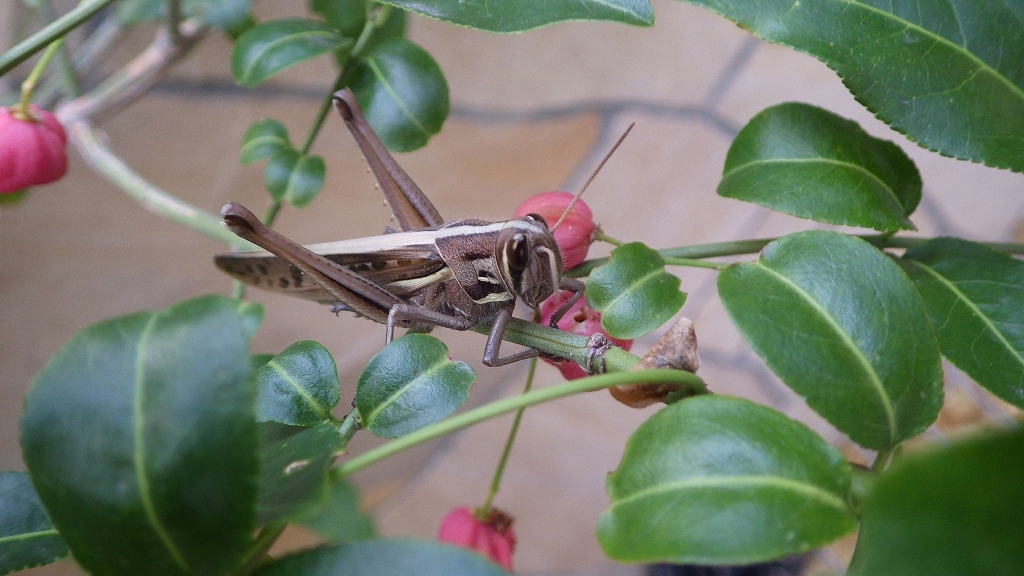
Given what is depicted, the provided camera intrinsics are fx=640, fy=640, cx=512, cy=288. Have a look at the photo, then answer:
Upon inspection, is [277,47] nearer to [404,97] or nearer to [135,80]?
[404,97]

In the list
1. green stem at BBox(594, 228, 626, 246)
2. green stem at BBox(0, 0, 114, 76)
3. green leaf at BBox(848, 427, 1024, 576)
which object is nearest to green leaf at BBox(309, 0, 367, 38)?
green stem at BBox(0, 0, 114, 76)

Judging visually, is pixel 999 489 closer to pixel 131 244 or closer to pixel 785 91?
pixel 131 244

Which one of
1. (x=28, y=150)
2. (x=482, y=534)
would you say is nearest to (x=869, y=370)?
(x=482, y=534)

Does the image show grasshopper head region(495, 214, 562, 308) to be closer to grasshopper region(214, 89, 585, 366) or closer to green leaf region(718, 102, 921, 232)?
grasshopper region(214, 89, 585, 366)

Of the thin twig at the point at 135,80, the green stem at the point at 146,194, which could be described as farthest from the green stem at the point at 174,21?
the green stem at the point at 146,194

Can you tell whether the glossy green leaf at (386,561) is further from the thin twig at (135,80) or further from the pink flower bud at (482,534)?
the thin twig at (135,80)

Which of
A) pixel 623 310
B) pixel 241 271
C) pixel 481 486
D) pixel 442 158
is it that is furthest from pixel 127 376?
pixel 481 486
